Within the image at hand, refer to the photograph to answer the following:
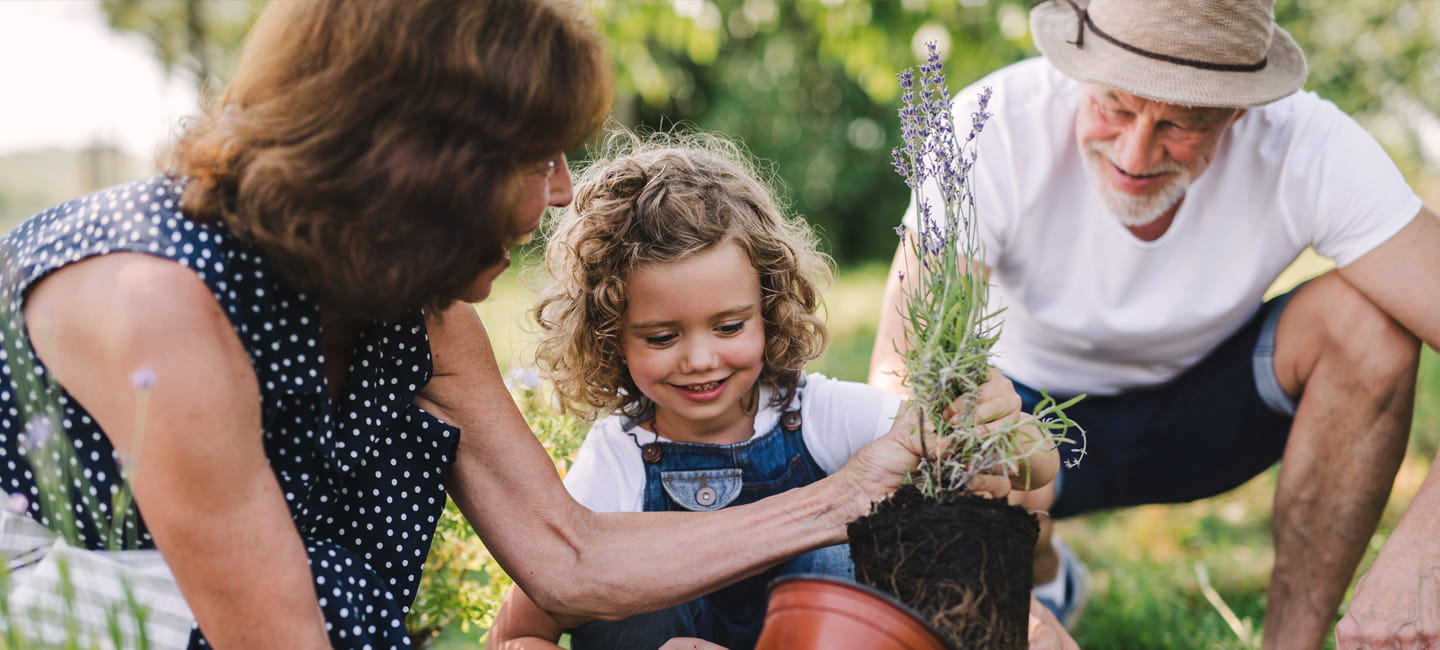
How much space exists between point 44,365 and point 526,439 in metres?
0.86

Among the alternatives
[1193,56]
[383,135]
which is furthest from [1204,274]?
[383,135]

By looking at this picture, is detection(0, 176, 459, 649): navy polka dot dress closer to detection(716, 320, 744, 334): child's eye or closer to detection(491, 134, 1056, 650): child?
detection(491, 134, 1056, 650): child

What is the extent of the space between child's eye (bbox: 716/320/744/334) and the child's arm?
68 centimetres

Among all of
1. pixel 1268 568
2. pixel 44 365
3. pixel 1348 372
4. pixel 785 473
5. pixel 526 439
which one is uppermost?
pixel 44 365

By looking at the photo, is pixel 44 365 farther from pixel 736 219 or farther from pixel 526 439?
pixel 736 219

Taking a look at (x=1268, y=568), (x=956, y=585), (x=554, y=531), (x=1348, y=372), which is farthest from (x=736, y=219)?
(x=1268, y=568)

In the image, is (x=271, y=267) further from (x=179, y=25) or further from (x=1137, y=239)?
(x=179, y=25)

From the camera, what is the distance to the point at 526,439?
2262 millimetres

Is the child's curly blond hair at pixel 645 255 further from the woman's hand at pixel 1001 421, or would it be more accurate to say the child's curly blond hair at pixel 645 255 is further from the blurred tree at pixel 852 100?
the blurred tree at pixel 852 100

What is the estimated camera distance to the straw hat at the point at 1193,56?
2680 millimetres

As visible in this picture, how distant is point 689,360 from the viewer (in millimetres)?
2312

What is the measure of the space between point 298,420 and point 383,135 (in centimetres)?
55

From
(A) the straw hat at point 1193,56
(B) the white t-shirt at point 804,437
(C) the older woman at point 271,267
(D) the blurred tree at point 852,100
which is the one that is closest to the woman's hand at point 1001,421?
(B) the white t-shirt at point 804,437

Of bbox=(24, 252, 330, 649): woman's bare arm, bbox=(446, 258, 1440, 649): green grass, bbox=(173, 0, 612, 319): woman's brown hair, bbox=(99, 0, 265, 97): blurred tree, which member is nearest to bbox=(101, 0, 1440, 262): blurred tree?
bbox=(446, 258, 1440, 649): green grass
